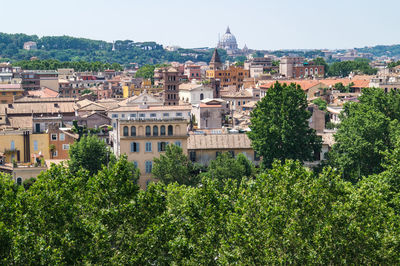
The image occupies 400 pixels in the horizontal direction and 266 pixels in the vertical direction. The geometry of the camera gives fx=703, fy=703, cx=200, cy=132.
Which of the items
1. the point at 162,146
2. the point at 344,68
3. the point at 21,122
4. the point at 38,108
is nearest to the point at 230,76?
the point at 344,68

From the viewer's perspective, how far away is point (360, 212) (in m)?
26.8

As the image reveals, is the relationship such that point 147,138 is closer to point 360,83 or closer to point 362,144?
point 362,144

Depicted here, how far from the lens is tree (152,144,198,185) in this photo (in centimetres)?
4781

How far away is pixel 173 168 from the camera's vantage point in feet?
157

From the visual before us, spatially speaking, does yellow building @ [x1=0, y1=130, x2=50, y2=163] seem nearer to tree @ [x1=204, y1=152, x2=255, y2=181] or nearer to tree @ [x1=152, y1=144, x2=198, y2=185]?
tree @ [x1=152, y1=144, x2=198, y2=185]

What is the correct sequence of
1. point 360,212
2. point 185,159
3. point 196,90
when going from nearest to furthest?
point 360,212 → point 185,159 → point 196,90

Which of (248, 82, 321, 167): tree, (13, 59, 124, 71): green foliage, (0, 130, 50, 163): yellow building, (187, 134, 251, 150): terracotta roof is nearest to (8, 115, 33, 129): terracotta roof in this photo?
(0, 130, 50, 163): yellow building

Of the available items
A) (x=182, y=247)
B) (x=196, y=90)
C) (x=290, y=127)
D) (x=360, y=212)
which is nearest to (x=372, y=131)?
(x=290, y=127)

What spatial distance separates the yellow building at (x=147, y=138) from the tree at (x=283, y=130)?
19.2 ft

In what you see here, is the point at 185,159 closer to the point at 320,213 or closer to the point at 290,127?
the point at 290,127

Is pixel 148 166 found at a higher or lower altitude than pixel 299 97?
lower

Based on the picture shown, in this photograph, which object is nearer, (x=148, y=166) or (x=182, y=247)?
(x=182, y=247)

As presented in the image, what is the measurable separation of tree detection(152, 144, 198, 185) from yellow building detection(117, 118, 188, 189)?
1.97 metres

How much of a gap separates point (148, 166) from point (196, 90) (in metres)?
46.1
